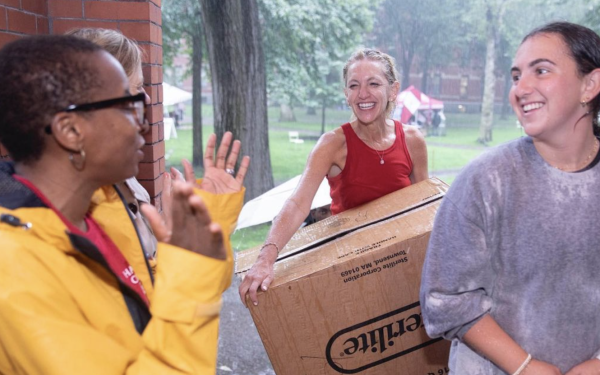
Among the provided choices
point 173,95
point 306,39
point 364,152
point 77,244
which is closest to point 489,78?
point 306,39

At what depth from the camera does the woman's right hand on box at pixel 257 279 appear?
79.4 inches

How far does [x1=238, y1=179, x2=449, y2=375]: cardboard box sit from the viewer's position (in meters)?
2.04

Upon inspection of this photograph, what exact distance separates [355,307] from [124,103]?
4.24 ft

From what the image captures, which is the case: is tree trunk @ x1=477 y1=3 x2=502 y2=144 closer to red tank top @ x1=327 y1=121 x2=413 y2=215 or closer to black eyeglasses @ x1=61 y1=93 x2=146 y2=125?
red tank top @ x1=327 y1=121 x2=413 y2=215

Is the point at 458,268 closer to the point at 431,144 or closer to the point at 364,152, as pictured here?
the point at 364,152

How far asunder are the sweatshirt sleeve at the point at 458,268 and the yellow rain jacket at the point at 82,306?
64 centimetres

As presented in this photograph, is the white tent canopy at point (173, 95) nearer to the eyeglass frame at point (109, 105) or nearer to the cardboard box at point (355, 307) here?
the cardboard box at point (355, 307)

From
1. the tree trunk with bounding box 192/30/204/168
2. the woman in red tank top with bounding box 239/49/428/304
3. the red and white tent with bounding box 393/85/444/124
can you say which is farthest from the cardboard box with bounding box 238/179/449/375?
the tree trunk with bounding box 192/30/204/168

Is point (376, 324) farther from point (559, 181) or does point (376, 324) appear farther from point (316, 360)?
point (559, 181)

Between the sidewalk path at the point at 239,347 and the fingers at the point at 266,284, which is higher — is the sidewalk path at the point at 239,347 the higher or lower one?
the lower one

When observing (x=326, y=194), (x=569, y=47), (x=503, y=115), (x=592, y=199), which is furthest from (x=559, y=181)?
(x=503, y=115)

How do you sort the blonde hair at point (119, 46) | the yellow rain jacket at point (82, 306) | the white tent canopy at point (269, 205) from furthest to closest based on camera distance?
the white tent canopy at point (269, 205) → the blonde hair at point (119, 46) → the yellow rain jacket at point (82, 306)

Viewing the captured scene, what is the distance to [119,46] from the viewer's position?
1.69m

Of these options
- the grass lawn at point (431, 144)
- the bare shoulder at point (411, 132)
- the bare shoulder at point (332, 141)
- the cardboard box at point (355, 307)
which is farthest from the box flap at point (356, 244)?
the grass lawn at point (431, 144)
